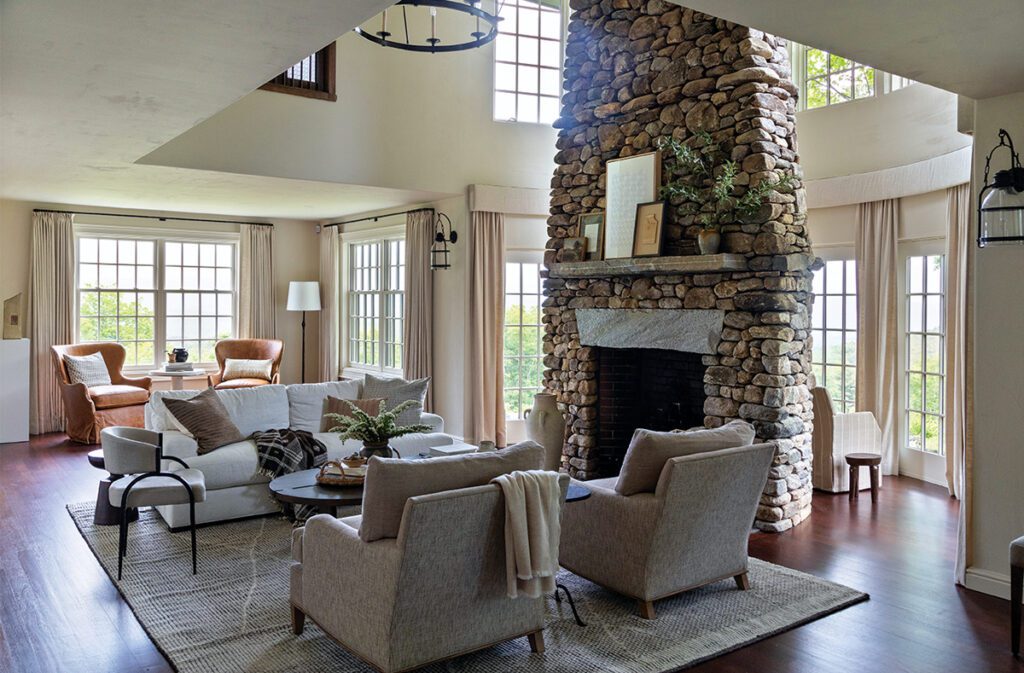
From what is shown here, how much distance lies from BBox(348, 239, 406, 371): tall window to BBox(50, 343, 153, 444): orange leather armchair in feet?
7.84

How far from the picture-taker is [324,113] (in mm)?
7137

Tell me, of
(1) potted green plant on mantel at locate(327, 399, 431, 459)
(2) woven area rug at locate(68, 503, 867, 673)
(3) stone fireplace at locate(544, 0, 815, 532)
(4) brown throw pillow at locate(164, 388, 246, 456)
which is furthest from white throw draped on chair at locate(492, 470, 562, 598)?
(4) brown throw pillow at locate(164, 388, 246, 456)

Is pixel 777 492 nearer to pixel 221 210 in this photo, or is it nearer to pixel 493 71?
pixel 493 71

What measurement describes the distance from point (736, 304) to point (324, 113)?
395cm

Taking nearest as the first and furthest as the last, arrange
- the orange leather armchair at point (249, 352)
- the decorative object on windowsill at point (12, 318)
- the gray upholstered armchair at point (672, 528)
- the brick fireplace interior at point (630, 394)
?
the gray upholstered armchair at point (672, 528) < the brick fireplace interior at point (630, 394) < the decorative object on windowsill at point (12, 318) < the orange leather armchair at point (249, 352)

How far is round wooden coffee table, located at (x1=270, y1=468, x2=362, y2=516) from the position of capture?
398 centimetres

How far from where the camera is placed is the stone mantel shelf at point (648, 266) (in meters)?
5.41

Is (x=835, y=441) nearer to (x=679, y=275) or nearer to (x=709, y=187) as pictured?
(x=679, y=275)

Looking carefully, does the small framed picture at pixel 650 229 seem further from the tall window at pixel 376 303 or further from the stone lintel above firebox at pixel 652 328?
the tall window at pixel 376 303

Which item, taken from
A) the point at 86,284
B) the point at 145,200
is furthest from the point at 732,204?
the point at 86,284

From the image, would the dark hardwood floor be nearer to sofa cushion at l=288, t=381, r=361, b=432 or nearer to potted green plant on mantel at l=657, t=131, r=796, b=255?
sofa cushion at l=288, t=381, r=361, b=432

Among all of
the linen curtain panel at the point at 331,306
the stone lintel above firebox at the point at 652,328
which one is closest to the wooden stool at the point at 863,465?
the stone lintel above firebox at the point at 652,328

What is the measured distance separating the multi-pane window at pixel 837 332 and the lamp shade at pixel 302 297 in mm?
5795

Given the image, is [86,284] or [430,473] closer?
[430,473]
